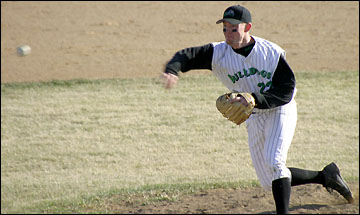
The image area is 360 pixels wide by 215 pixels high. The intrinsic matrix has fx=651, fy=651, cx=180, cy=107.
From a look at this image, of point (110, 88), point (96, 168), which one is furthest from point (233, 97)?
point (110, 88)

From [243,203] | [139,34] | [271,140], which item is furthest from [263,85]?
[139,34]

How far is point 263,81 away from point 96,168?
14.4 feet

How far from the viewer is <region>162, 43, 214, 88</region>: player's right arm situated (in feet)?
15.5

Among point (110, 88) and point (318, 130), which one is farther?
point (110, 88)

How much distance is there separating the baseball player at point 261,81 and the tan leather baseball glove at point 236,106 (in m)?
0.11

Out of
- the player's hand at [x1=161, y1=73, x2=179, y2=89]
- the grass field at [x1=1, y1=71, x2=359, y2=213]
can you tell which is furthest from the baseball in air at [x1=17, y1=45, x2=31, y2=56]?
the player's hand at [x1=161, y1=73, x2=179, y2=89]

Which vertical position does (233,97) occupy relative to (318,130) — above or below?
above

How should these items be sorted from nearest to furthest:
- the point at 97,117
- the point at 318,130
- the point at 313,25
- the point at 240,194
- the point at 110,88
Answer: the point at 240,194 → the point at 318,130 → the point at 97,117 → the point at 110,88 → the point at 313,25

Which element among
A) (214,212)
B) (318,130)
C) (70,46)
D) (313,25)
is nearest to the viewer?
(214,212)

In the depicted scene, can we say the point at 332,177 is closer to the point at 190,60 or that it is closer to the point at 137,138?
the point at 190,60

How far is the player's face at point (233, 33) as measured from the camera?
16.4 feet

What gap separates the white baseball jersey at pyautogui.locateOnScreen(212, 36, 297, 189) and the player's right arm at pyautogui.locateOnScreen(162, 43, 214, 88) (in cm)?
6

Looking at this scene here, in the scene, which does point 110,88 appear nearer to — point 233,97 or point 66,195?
point 66,195

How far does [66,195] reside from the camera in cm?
825
